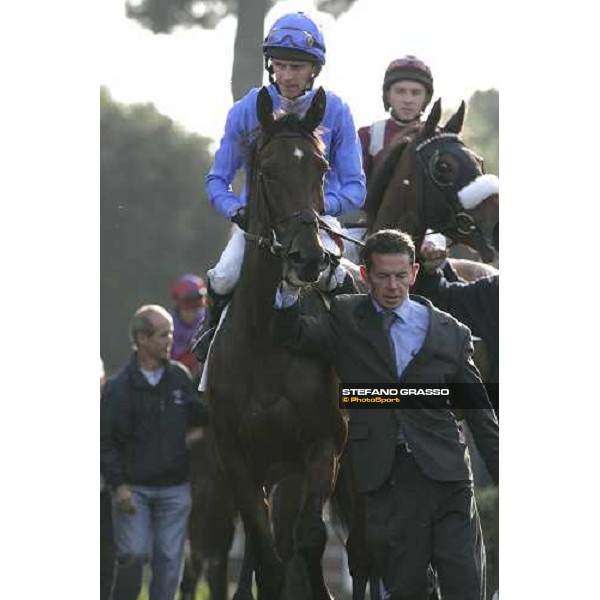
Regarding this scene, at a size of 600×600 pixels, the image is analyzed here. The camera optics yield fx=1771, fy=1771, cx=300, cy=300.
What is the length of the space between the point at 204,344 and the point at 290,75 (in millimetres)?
1454

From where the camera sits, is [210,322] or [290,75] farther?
[210,322]

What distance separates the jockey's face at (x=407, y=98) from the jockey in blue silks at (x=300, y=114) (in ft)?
2.55

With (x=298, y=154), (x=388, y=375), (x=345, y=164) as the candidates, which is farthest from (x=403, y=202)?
(x=388, y=375)

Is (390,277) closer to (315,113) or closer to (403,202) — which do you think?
(315,113)

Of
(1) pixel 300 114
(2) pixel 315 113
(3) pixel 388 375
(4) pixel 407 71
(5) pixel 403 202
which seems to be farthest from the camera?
(5) pixel 403 202

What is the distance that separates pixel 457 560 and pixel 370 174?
9.97 ft

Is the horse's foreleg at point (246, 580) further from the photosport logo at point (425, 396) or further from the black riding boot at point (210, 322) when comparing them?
the photosport logo at point (425, 396)

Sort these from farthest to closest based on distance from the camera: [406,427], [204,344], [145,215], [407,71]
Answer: [145,215], [407,71], [204,344], [406,427]

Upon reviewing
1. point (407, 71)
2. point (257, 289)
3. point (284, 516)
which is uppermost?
point (407, 71)

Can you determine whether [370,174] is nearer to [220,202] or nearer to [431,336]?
[220,202]

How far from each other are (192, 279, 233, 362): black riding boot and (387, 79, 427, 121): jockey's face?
1.64 m

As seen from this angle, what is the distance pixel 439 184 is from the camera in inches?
392

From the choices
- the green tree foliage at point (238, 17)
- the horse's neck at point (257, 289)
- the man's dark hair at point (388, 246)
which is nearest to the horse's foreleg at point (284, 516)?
the horse's neck at point (257, 289)

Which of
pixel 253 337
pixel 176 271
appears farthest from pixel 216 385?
pixel 176 271
